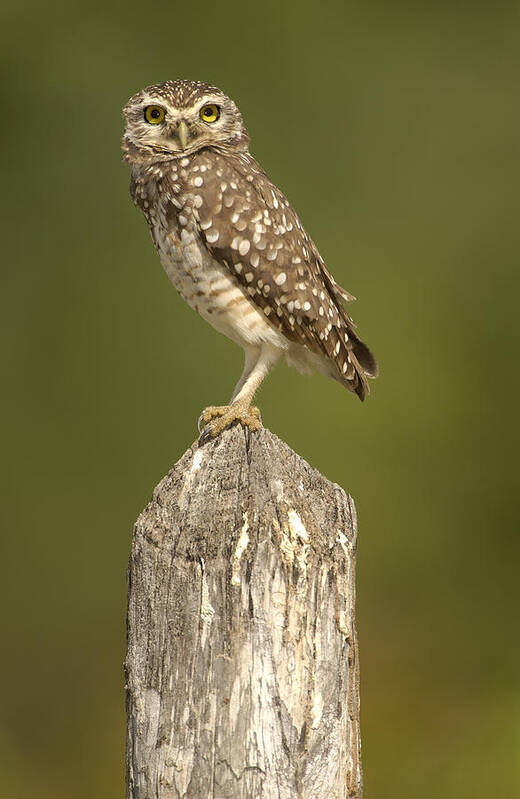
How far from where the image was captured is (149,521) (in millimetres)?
1961

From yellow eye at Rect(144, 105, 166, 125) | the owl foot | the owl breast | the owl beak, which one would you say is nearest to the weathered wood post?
the owl foot

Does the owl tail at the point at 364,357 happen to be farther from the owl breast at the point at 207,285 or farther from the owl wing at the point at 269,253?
the owl breast at the point at 207,285

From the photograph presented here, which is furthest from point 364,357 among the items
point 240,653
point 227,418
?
point 240,653

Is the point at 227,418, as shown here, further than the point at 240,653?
Yes

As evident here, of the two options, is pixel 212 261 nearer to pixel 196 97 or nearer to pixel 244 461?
pixel 196 97

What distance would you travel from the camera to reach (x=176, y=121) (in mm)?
3268

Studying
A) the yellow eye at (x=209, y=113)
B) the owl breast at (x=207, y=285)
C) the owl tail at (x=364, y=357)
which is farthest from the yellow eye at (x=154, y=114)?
the owl tail at (x=364, y=357)

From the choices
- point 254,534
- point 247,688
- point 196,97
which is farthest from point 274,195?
point 247,688

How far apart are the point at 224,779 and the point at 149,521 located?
571mm

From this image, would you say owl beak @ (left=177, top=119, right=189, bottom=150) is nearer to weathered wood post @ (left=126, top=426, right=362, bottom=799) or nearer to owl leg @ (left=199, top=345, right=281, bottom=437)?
owl leg @ (left=199, top=345, right=281, bottom=437)

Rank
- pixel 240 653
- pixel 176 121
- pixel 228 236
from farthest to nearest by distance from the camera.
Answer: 1. pixel 176 121
2. pixel 228 236
3. pixel 240 653

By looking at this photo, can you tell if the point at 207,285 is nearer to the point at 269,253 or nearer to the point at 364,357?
the point at 269,253

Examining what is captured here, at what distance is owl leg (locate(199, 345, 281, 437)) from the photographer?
279 cm

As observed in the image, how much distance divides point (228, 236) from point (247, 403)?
0.64 metres
